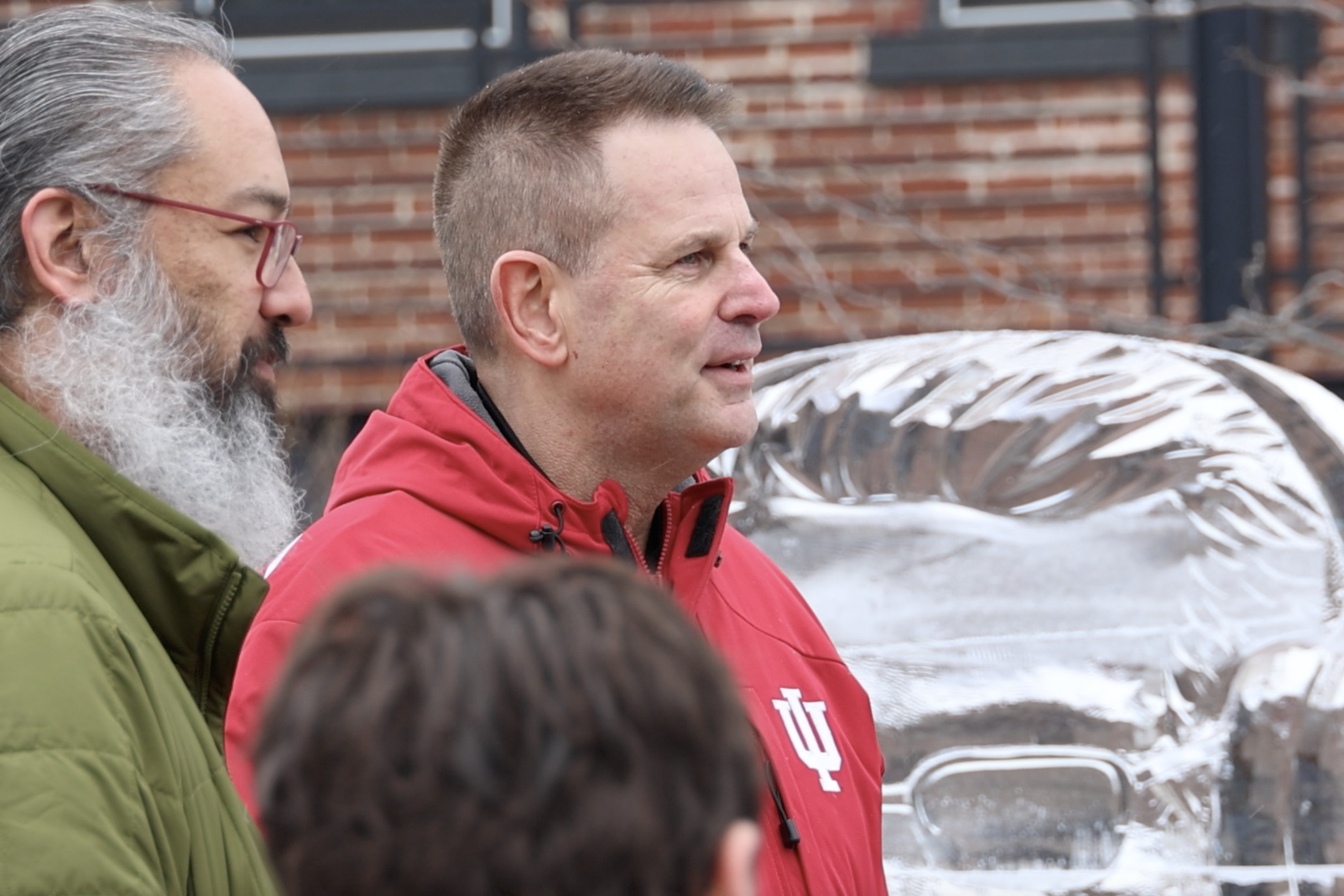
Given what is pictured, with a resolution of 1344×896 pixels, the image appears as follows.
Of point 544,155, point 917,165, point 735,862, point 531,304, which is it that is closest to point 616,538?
point 531,304

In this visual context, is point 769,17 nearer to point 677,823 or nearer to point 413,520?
point 413,520

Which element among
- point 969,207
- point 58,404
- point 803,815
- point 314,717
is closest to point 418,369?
point 58,404

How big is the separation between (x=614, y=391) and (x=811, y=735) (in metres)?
0.48

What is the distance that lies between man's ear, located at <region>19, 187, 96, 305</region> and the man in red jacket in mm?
382

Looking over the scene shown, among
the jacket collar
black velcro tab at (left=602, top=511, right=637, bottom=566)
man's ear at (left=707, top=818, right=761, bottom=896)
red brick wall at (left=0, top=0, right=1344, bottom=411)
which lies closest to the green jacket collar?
the jacket collar

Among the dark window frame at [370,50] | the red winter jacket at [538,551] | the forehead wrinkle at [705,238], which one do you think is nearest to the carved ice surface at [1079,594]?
the red winter jacket at [538,551]

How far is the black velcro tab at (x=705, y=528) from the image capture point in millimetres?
1976

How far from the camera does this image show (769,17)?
5.98m

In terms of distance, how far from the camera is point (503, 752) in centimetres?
93

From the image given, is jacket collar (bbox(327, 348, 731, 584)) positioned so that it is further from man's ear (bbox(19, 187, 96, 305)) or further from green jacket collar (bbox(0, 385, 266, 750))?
man's ear (bbox(19, 187, 96, 305))

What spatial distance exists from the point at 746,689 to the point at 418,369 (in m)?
0.55

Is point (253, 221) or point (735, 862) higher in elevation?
point (253, 221)

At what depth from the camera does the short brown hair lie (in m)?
1.99

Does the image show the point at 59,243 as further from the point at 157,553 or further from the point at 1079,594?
the point at 1079,594
